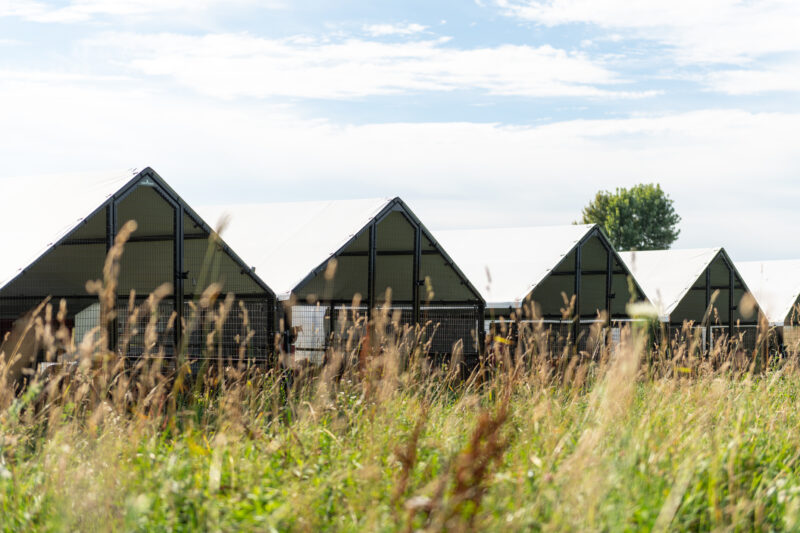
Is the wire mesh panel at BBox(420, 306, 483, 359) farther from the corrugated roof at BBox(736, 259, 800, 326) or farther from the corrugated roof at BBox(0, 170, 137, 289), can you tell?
the corrugated roof at BBox(736, 259, 800, 326)

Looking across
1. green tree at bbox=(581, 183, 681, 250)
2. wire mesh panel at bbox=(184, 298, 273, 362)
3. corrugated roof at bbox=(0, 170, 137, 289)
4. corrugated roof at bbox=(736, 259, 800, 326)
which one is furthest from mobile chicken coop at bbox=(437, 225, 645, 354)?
green tree at bbox=(581, 183, 681, 250)

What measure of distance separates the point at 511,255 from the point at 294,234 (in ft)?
13.0

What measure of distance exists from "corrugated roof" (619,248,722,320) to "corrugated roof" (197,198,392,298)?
220 inches

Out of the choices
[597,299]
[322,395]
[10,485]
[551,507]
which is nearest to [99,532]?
[10,485]

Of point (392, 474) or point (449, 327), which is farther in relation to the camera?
point (449, 327)

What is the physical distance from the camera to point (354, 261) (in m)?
11.1

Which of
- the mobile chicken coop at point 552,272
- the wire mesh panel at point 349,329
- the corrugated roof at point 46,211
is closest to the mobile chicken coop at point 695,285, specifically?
the mobile chicken coop at point 552,272

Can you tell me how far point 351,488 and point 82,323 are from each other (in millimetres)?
8365

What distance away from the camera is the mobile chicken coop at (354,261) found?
29.9ft

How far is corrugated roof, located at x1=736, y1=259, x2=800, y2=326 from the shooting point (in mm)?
17094

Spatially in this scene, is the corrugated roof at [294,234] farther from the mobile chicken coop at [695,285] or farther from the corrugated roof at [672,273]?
the mobile chicken coop at [695,285]

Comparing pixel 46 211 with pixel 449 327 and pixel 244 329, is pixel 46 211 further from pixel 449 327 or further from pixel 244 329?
pixel 449 327

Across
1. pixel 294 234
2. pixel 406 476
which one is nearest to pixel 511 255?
pixel 294 234

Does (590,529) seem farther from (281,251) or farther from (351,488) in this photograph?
(281,251)
